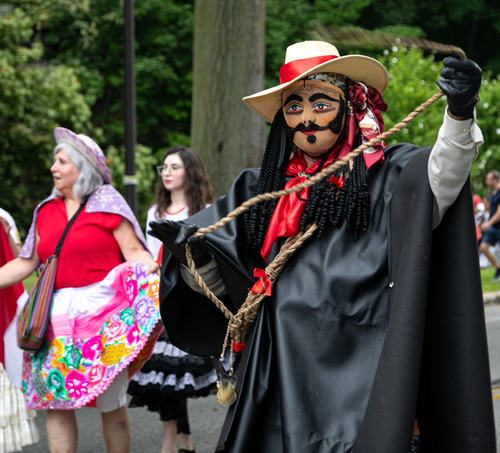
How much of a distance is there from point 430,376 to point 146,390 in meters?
2.67

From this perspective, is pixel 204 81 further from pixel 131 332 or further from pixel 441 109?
pixel 441 109

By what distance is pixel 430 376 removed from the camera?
2352 mm

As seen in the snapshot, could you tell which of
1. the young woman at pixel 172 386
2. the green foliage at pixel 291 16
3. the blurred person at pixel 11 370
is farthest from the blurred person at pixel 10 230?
the green foliage at pixel 291 16

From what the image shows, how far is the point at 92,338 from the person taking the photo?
3811 millimetres

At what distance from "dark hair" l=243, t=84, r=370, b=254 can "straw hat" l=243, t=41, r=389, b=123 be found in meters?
0.09

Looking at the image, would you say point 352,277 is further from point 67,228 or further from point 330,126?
point 67,228

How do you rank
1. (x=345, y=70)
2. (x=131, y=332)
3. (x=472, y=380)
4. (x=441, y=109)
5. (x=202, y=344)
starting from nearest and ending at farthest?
(x=472, y=380)
(x=345, y=70)
(x=202, y=344)
(x=131, y=332)
(x=441, y=109)

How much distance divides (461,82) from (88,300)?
2.55 meters

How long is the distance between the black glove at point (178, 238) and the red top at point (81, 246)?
55.6 inches

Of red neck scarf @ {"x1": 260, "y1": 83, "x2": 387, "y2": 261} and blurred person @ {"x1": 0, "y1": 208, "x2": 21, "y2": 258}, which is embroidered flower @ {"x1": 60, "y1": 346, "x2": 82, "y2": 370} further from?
red neck scarf @ {"x1": 260, "y1": 83, "x2": 387, "y2": 261}

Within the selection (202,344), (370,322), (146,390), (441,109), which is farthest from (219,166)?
(441,109)

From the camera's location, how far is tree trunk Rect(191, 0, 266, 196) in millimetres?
7648

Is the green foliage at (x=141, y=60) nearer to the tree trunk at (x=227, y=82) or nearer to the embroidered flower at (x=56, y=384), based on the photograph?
the tree trunk at (x=227, y=82)

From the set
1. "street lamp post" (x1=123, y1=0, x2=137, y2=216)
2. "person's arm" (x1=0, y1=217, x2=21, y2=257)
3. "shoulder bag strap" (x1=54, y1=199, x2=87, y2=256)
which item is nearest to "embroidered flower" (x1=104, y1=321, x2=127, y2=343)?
"shoulder bag strap" (x1=54, y1=199, x2=87, y2=256)
